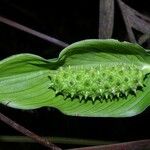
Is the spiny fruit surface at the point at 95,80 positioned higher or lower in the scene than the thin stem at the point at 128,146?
higher

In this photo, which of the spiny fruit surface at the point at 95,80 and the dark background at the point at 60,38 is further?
the dark background at the point at 60,38

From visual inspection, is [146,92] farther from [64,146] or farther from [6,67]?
[64,146]

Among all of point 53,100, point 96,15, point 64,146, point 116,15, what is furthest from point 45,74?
point 96,15

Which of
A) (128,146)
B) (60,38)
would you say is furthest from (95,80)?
(60,38)

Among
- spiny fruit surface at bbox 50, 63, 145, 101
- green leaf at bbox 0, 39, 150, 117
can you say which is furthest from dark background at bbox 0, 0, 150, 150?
spiny fruit surface at bbox 50, 63, 145, 101

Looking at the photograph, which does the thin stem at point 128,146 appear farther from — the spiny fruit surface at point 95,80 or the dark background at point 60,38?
the dark background at point 60,38

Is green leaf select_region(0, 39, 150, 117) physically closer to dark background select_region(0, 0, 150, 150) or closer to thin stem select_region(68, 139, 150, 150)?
thin stem select_region(68, 139, 150, 150)

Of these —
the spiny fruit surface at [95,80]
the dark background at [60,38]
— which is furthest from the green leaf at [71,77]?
the dark background at [60,38]
